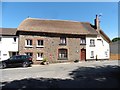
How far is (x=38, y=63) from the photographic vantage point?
3581cm

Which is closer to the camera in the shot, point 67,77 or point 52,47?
point 67,77

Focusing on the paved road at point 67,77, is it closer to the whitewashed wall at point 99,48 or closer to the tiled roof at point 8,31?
the tiled roof at point 8,31

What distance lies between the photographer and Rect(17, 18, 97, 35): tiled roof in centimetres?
3709

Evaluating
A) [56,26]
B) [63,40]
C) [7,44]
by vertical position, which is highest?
[56,26]

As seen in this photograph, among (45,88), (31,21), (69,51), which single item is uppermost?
(31,21)

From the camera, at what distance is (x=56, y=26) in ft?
131

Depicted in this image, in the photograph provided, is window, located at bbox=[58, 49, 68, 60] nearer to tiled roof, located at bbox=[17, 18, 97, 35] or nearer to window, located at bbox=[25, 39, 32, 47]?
tiled roof, located at bbox=[17, 18, 97, 35]

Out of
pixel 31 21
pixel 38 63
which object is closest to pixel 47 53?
pixel 38 63

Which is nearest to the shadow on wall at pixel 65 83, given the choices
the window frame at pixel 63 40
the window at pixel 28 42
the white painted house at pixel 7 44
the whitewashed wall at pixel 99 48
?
the window at pixel 28 42

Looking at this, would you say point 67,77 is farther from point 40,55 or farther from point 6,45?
point 6,45

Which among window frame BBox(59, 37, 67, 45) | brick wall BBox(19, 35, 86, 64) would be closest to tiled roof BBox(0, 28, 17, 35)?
brick wall BBox(19, 35, 86, 64)

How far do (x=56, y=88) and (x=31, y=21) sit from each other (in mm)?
28699

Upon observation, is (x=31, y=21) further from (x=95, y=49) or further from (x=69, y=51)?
(x=95, y=49)

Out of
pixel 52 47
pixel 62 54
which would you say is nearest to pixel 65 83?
pixel 52 47
